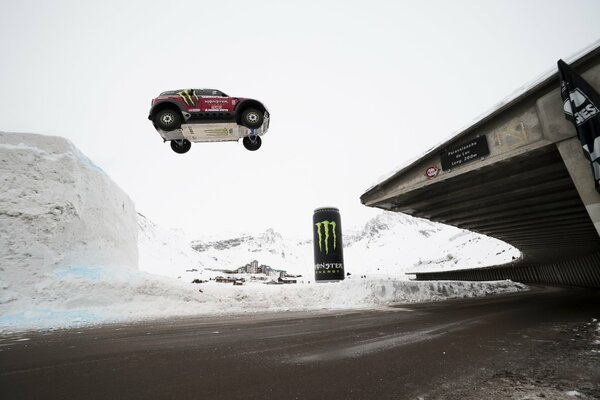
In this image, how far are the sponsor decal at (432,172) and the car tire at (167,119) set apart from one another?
879 centimetres

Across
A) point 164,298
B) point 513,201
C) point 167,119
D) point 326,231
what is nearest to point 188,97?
point 167,119

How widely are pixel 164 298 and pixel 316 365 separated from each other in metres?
7.31

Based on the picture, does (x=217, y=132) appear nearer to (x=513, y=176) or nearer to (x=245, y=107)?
(x=245, y=107)

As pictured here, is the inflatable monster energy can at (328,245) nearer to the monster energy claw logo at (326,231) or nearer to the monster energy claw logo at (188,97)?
the monster energy claw logo at (326,231)

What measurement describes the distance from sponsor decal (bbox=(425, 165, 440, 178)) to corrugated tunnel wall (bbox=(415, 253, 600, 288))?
739 inches

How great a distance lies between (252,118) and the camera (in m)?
10.8

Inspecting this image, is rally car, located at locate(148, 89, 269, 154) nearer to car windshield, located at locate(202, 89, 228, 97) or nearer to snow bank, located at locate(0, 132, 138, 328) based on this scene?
car windshield, located at locate(202, 89, 228, 97)

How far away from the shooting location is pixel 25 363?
2826mm

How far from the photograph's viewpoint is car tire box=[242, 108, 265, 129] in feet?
35.2

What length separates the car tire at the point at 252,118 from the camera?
35.2ft

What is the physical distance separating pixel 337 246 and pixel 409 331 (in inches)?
364

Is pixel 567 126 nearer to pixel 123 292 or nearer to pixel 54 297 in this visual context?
pixel 123 292

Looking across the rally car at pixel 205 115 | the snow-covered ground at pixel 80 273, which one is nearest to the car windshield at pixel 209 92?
the rally car at pixel 205 115

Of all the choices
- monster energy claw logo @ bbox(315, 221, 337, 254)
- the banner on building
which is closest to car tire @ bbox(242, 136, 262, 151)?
monster energy claw logo @ bbox(315, 221, 337, 254)
